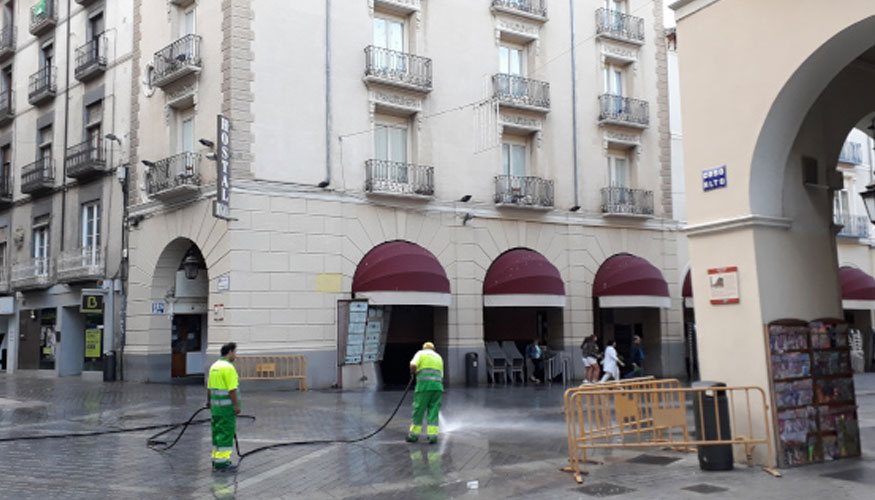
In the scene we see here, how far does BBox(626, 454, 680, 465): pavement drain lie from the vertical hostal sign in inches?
494

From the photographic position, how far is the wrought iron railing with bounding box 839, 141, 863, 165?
33219 millimetres

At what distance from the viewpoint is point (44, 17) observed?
28.3 m

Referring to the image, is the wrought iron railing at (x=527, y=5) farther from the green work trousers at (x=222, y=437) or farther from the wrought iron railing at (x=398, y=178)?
the green work trousers at (x=222, y=437)

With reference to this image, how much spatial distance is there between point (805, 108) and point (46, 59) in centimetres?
2782

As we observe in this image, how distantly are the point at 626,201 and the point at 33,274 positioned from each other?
21.2m

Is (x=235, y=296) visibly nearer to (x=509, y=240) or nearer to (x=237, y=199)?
(x=237, y=199)

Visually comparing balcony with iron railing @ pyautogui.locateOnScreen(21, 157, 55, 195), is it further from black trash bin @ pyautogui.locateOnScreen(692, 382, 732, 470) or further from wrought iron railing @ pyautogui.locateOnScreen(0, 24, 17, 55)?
black trash bin @ pyautogui.locateOnScreen(692, 382, 732, 470)

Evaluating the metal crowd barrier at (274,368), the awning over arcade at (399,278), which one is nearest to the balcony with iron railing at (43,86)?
the awning over arcade at (399,278)

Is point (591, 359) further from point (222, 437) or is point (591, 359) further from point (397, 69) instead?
point (222, 437)

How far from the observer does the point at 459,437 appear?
40.4ft

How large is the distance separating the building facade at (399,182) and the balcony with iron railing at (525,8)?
0.06 meters

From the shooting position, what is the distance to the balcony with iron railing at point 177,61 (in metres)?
21.5

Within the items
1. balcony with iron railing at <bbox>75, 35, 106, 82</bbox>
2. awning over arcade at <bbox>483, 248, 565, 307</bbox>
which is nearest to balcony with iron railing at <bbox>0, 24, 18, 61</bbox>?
balcony with iron railing at <bbox>75, 35, 106, 82</bbox>

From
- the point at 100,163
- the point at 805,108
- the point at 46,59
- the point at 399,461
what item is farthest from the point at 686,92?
the point at 46,59
